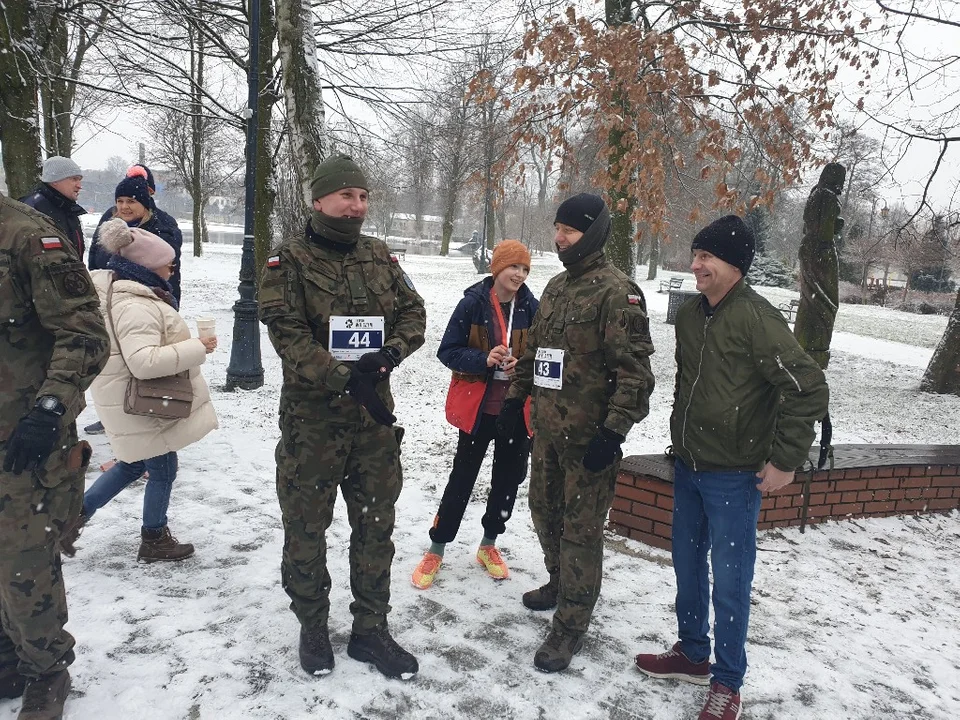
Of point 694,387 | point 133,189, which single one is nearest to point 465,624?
point 694,387

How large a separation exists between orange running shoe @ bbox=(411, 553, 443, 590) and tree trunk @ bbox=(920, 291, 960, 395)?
9.48 m

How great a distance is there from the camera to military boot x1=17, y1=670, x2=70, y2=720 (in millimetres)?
2197

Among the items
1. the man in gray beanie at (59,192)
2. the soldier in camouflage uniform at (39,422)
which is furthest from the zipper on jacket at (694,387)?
the man in gray beanie at (59,192)

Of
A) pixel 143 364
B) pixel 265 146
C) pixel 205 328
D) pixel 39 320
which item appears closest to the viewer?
pixel 39 320

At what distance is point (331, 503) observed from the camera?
265cm

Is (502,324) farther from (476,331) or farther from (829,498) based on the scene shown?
(829,498)

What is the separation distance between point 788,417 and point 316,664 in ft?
7.32

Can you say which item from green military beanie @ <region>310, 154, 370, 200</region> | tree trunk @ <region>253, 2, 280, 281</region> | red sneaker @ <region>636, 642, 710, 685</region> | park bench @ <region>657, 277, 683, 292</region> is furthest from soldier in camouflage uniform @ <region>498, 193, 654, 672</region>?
park bench @ <region>657, 277, 683, 292</region>

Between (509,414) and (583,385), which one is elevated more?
(583,385)


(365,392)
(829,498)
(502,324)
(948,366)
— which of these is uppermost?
(502,324)

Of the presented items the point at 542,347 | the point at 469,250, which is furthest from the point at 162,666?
the point at 469,250

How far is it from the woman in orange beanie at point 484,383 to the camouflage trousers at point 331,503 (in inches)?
28.1

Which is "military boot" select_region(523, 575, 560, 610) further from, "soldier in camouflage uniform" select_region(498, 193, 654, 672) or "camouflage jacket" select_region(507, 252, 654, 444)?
"camouflage jacket" select_region(507, 252, 654, 444)

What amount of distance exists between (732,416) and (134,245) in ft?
10.0
